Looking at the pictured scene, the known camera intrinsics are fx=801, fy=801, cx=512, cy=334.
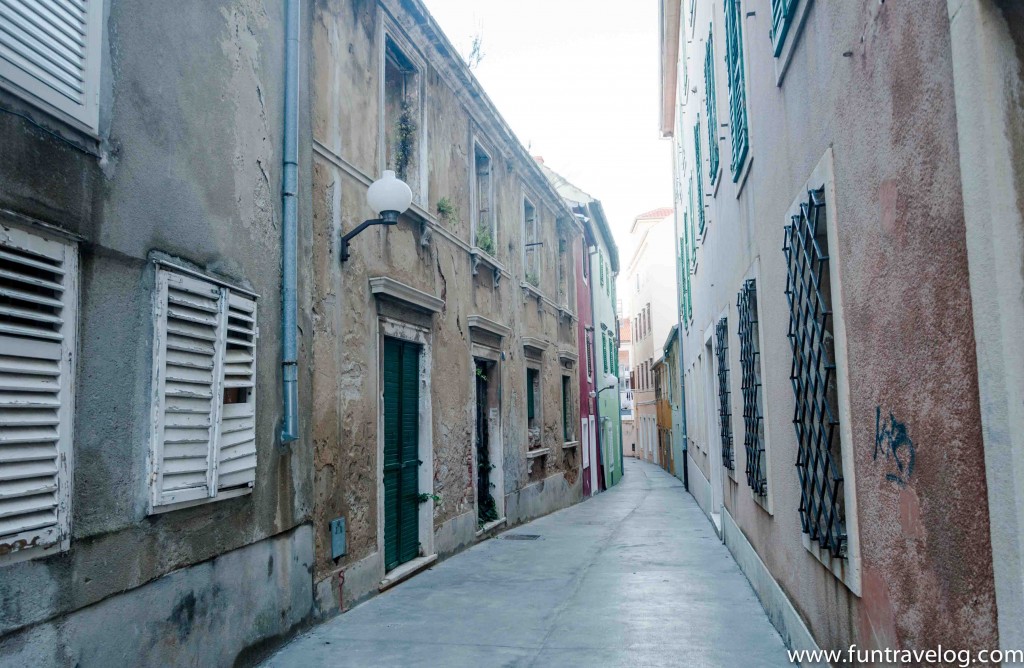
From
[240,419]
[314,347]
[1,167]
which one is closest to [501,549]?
[314,347]

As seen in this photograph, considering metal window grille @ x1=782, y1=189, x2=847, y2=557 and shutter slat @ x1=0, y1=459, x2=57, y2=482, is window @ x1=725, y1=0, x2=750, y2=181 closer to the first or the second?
metal window grille @ x1=782, y1=189, x2=847, y2=557

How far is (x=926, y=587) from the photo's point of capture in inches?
103

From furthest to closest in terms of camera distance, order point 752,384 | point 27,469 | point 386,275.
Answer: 1. point 386,275
2. point 752,384
3. point 27,469

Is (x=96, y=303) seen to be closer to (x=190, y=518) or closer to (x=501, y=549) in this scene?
(x=190, y=518)

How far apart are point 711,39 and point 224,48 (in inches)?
224

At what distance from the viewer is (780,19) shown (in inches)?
180

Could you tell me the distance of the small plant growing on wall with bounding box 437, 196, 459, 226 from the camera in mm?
9640

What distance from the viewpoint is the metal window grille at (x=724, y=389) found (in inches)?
361

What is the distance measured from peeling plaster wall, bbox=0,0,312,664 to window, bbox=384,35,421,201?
2802 mm

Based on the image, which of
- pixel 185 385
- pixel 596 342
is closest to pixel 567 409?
pixel 596 342

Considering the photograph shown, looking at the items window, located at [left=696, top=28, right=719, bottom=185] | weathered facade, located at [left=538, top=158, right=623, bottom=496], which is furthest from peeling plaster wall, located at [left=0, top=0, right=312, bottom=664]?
weathered facade, located at [left=538, top=158, right=623, bottom=496]

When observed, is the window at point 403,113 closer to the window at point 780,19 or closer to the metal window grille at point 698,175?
the metal window grille at point 698,175

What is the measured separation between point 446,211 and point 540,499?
6.55 metres

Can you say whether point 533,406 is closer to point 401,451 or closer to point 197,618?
point 401,451
